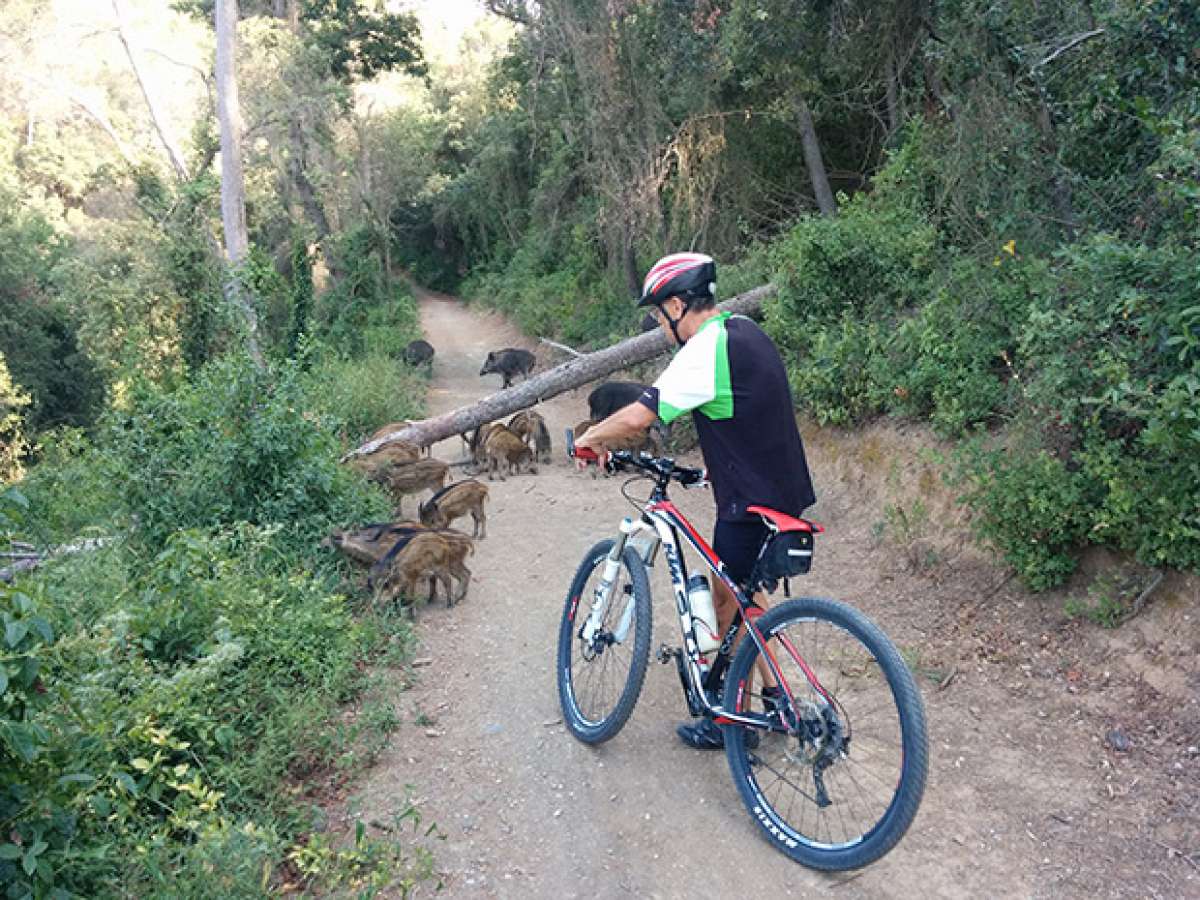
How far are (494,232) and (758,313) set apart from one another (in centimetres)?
2657

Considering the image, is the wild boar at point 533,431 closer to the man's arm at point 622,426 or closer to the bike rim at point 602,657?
the bike rim at point 602,657

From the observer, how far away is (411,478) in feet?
32.3

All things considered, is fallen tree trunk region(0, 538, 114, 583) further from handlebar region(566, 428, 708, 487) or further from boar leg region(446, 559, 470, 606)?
handlebar region(566, 428, 708, 487)

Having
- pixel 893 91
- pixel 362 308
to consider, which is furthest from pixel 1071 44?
pixel 362 308

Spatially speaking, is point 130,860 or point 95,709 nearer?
point 130,860

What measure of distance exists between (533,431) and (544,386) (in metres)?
0.79

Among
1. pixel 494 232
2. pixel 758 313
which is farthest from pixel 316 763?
pixel 494 232

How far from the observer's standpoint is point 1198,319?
4.61m

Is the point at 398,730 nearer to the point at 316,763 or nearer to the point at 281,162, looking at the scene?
the point at 316,763

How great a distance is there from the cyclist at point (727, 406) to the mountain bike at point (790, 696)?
0.50 ft

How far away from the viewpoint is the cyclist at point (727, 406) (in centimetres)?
389

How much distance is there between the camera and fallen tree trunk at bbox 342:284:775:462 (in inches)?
466

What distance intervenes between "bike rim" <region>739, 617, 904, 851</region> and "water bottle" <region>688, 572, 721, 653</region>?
1.06 ft

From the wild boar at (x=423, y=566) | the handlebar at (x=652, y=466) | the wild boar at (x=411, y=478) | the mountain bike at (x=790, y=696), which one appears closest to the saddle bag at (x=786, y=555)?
the mountain bike at (x=790, y=696)
